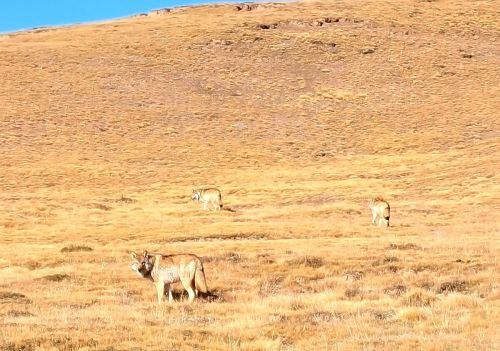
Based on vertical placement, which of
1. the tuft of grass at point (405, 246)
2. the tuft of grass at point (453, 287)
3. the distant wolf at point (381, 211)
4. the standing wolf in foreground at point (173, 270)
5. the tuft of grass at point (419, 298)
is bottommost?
the tuft of grass at point (419, 298)

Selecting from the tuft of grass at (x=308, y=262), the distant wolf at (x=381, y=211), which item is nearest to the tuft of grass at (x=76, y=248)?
the tuft of grass at (x=308, y=262)

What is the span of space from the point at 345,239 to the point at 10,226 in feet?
58.4

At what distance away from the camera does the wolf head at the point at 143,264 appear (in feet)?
60.0

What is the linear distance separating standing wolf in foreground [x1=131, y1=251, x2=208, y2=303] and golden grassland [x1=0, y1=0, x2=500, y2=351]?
0.47 metres

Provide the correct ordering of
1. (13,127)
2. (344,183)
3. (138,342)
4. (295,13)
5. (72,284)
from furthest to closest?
(295,13), (13,127), (344,183), (72,284), (138,342)

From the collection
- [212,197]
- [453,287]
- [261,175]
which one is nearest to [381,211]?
[212,197]

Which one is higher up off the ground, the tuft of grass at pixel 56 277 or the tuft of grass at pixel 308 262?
the tuft of grass at pixel 56 277

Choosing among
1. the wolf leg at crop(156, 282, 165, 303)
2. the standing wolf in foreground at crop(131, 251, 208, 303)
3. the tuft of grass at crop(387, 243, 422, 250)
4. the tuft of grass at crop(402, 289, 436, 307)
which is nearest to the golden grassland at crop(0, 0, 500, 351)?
the tuft of grass at crop(402, 289, 436, 307)

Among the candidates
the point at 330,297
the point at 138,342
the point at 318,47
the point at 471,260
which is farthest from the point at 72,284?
the point at 318,47

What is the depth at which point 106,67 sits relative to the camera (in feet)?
301

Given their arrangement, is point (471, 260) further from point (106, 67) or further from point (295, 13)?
point (295, 13)

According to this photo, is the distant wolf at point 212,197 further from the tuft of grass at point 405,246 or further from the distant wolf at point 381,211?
the tuft of grass at point 405,246

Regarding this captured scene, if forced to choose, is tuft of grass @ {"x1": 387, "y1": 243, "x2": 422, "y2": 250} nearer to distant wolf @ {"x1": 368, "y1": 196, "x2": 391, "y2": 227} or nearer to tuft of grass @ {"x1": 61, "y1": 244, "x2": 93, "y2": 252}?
distant wolf @ {"x1": 368, "y1": 196, "x2": 391, "y2": 227}

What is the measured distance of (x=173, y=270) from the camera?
18156 mm
